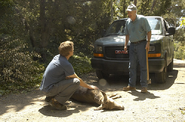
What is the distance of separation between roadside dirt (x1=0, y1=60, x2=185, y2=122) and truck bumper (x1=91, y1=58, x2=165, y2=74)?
610 mm

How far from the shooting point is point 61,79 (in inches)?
162

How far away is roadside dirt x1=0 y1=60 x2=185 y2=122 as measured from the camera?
3611mm

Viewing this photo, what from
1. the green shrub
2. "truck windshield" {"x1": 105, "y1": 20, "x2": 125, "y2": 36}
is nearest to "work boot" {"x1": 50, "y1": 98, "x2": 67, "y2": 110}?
the green shrub

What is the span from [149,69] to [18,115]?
351 centimetres

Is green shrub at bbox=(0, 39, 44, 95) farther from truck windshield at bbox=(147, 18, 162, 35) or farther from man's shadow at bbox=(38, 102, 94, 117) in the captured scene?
truck windshield at bbox=(147, 18, 162, 35)

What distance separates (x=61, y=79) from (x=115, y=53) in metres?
2.51

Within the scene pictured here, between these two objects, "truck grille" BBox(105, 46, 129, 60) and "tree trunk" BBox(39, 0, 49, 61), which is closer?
"truck grille" BBox(105, 46, 129, 60)

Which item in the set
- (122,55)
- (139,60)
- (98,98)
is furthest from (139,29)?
(98,98)

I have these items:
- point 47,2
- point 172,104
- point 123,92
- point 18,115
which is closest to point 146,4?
point 47,2

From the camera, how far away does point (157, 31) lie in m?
6.71

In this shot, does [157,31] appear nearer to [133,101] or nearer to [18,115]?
Result: [133,101]

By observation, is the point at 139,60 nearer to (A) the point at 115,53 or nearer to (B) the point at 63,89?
(A) the point at 115,53

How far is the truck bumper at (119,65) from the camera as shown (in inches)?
225

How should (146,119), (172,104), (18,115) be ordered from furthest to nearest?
(172,104)
(18,115)
(146,119)
